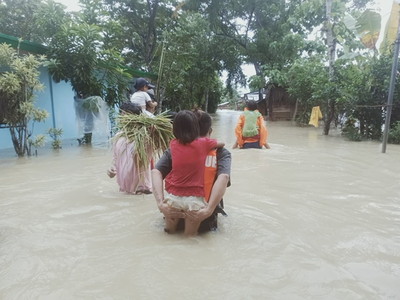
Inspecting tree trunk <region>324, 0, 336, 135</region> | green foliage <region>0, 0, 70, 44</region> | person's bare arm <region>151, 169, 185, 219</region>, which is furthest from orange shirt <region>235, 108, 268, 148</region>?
green foliage <region>0, 0, 70, 44</region>

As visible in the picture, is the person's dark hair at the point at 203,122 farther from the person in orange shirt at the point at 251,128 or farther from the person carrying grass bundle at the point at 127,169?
the person in orange shirt at the point at 251,128

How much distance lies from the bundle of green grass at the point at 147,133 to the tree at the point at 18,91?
3.80 metres

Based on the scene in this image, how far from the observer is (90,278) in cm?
227

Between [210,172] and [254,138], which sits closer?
[210,172]

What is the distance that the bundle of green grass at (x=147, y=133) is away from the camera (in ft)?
12.4

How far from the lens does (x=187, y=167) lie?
2.76 metres

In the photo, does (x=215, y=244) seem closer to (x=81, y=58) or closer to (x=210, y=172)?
(x=210, y=172)

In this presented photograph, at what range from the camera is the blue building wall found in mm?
8766

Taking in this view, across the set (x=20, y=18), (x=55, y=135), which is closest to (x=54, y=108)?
(x=55, y=135)

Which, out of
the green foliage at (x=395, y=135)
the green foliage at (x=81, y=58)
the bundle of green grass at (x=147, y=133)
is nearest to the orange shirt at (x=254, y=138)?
the bundle of green grass at (x=147, y=133)

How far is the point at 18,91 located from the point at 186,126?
538 centimetres

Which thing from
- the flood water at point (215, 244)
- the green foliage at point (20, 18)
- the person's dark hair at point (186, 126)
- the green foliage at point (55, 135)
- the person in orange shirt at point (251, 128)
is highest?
the green foliage at point (20, 18)

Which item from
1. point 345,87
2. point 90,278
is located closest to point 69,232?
point 90,278

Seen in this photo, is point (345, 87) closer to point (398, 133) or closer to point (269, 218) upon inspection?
point (398, 133)
